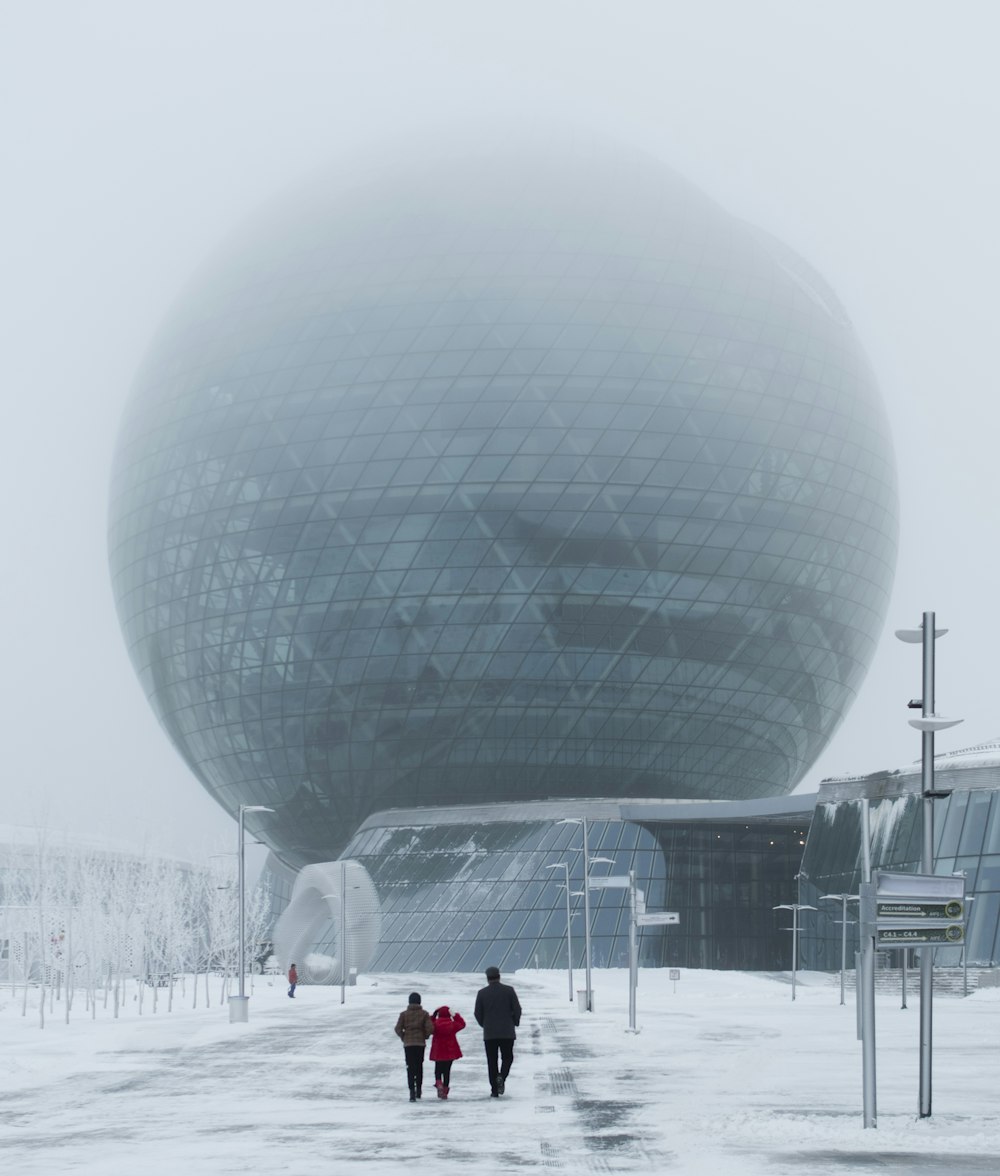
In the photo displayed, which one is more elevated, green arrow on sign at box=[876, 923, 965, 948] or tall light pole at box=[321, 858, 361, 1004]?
green arrow on sign at box=[876, 923, 965, 948]

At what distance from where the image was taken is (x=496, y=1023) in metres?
20.7

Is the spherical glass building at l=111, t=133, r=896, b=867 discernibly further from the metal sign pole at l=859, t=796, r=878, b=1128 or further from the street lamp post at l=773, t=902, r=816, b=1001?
the metal sign pole at l=859, t=796, r=878, b=1128

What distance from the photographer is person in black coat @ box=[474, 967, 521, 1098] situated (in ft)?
67.6

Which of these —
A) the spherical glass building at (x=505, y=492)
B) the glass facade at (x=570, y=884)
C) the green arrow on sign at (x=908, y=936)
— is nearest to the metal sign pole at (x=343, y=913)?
the glass facade at (x=570, y=884)

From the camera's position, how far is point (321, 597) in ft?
226

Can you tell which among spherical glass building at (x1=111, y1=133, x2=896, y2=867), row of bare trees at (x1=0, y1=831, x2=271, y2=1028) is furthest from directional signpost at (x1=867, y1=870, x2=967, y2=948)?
spherical glass building at (x1=111, y1=133, x2=896, y2=867)

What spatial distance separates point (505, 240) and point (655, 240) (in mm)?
6091

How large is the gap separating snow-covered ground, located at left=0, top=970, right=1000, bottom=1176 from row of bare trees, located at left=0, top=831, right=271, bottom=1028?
14264mm

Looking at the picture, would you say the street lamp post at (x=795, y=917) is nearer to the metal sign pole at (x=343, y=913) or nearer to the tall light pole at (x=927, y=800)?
the metal sign pole at (x=343, y=913)

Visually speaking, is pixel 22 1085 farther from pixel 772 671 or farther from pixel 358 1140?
pixel 772 671

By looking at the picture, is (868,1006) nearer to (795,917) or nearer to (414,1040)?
(414,1040)

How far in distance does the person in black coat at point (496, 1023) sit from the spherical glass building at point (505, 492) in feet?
151

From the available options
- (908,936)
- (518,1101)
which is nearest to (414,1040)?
(518,1101)

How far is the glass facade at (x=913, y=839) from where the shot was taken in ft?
171
